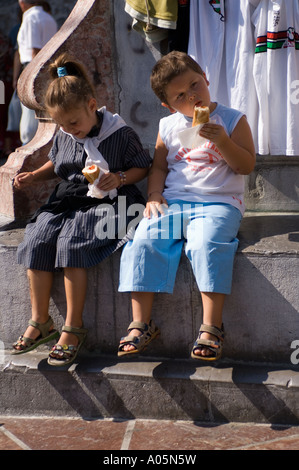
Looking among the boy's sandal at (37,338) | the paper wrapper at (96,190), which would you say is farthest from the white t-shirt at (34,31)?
the boy's sandal at (37,338)

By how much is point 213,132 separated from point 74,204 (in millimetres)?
720

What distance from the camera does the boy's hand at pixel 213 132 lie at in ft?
9.43

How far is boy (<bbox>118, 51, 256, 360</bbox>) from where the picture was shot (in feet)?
9.24

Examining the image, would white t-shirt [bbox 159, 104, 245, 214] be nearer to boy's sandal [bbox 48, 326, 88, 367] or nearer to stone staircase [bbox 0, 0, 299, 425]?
stone staircase [bbox 0, 0, 299, 425]

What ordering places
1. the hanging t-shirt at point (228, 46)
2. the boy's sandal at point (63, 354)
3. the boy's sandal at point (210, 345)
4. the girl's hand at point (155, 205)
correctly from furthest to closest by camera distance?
the hanging t-shirt at point (228, 46)
the girl's hand at point (155, 205)
the boy's sandal at point (63, 354)
the boy's sandal at point (210, 345)

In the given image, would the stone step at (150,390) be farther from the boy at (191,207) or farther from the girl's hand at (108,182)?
the girl's hand at (108,182)

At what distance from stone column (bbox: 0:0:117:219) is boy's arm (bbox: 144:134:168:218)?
2.18 ft

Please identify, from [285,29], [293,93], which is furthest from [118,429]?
[285,29]

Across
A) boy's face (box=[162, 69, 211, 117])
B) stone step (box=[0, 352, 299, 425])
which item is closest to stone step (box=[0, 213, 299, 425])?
stone step (box=[0, 352, 299, 425])

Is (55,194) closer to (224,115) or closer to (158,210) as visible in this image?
(158,210)

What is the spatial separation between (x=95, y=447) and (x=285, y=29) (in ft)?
7.01

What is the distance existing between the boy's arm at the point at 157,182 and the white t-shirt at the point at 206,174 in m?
0.04

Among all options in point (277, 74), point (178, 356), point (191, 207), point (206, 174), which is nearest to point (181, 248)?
point (191, 207)

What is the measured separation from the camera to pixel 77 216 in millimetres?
3082
